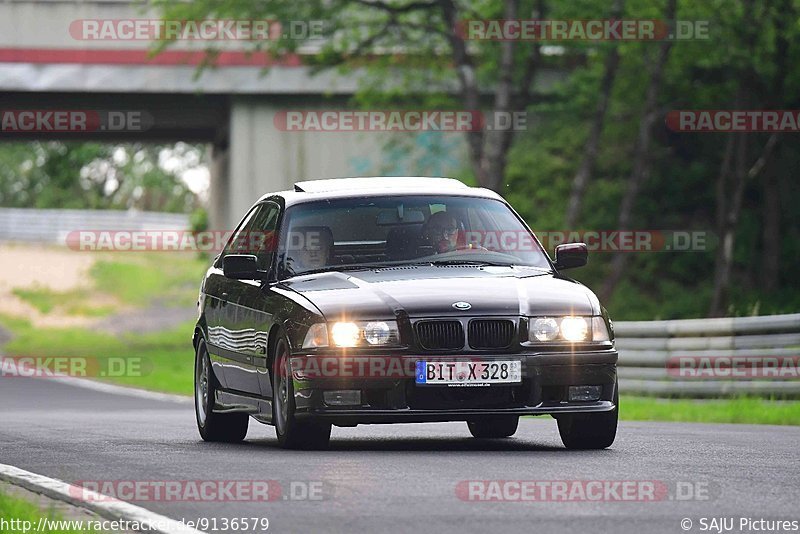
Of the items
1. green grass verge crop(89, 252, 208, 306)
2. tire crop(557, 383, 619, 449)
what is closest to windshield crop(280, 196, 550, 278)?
tire crop(557, 383, 619, 449)

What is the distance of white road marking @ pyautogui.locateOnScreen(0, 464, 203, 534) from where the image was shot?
24.9ft

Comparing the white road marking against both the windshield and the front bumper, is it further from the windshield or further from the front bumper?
the windshield

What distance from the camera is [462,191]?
1291 centimetres

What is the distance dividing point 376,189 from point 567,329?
2.09 meters

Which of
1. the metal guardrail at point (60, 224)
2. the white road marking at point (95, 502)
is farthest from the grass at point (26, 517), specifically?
the metal guardrail at point (60, 224)

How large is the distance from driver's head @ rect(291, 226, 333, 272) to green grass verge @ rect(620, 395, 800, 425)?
6429 mm

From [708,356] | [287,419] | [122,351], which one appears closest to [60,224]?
[122,351]

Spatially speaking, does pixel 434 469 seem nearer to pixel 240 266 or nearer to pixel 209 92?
pixel 240 266

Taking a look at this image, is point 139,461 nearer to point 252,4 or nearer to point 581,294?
point 581,294

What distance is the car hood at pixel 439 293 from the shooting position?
11.1 m

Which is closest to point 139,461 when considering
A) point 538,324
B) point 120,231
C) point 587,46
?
point 538,324

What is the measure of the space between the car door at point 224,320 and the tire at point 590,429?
87.8 inches

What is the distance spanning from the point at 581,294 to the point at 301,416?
1850mm

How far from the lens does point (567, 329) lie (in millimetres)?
11234
